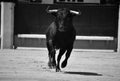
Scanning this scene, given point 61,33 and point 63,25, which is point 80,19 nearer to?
point 61,33

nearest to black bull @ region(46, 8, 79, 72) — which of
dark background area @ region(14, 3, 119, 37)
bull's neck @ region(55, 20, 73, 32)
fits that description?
bull's neck @ region(55, 20, 73, 32)

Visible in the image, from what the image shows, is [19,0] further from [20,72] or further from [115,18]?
[20,72]

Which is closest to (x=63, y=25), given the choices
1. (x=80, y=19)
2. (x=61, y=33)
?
(x=61, y=33)

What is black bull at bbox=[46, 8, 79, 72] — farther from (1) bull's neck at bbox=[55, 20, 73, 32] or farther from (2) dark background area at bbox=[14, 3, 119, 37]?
(2) dark background area at bbox=[14, 3, 119, 37]

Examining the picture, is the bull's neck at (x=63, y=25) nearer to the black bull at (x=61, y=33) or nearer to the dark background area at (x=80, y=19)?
the black bull at (x=61, y=33)

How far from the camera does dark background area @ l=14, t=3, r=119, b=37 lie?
2395 cm

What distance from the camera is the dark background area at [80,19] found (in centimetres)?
2395

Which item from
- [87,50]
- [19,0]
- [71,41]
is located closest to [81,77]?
[71,41]

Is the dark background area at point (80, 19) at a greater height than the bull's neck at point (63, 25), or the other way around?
the bull's neck at point (63, 25)

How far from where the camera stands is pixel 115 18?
24.0m

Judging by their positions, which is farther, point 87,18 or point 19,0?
point 19,0

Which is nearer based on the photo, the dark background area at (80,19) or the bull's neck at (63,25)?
the bull's neck at (63,25)

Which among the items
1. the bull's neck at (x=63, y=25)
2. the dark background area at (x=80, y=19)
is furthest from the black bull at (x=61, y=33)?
the dark background area at (x=80, y=19)

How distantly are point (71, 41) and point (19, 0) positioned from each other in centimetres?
1364
